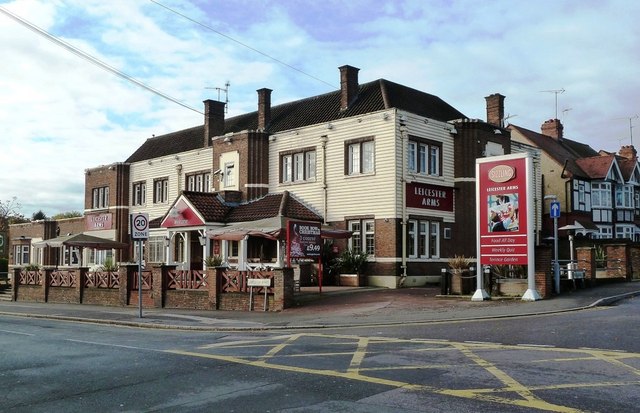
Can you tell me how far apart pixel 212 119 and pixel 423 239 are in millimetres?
16233

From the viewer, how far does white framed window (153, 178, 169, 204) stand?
39250 mm

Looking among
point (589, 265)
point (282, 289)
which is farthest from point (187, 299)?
point (589, 265)

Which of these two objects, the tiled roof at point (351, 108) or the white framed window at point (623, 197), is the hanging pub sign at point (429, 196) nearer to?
the tiled roof at point (351, 108)

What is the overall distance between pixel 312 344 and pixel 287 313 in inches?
272

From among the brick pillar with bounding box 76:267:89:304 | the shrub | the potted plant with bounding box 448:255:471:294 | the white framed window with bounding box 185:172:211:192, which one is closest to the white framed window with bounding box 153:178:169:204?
the white framed window with bounding box 185:172:211:192

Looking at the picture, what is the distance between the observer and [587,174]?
4566 cm

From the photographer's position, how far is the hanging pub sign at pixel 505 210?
19.0 metres

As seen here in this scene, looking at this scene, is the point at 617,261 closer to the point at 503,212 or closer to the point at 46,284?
the point at 503,212

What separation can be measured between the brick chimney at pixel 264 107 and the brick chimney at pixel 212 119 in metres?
4.47

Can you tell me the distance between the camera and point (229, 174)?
33656mm

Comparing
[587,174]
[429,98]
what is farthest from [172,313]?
[587,174]

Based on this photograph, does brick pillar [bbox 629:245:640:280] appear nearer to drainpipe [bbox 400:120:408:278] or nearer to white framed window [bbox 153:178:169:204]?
drainpipe [bbox 400:120:408:278]

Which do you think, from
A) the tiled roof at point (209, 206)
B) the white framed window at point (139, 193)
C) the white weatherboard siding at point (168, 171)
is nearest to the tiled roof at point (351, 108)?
the white weatherboard siding at point (168, 171)

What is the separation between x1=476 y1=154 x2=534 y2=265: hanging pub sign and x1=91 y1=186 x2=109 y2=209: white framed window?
101 ft
